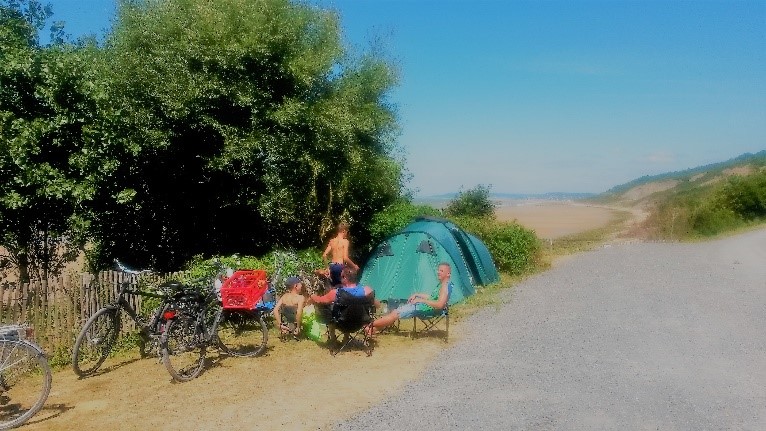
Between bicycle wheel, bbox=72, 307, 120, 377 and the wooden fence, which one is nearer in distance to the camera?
bicycle wheel, bbox=72, 307, 120, 377

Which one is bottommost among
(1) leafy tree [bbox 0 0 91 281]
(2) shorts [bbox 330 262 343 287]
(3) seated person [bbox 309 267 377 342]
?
(3) seated person [bbox 309 267 377 342]

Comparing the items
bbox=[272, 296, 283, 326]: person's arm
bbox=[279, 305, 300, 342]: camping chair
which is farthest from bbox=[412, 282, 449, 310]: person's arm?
bbox=[272, 296, 283, 326]: person's arm

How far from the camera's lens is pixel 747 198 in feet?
139

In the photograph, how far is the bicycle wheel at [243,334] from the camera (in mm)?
8539

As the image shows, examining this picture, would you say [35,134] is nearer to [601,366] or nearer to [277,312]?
[277,312]

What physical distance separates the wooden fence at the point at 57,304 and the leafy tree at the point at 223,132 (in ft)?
9.97

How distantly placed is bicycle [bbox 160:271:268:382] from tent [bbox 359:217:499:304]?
3.88 m

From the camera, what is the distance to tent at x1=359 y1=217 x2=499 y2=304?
12633 millimetres

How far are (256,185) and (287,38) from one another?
11.2ft

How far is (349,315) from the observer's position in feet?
27.5

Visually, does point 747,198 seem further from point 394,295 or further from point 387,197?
point 394,295

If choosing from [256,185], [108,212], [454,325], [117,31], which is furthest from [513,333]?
[117,31]

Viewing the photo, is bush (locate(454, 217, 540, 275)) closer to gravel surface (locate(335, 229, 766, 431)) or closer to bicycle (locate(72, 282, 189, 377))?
gravel surface (locate(335, 229, 766, 431))

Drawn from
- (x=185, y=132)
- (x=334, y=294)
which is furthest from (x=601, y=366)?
(x=185, y=132)
